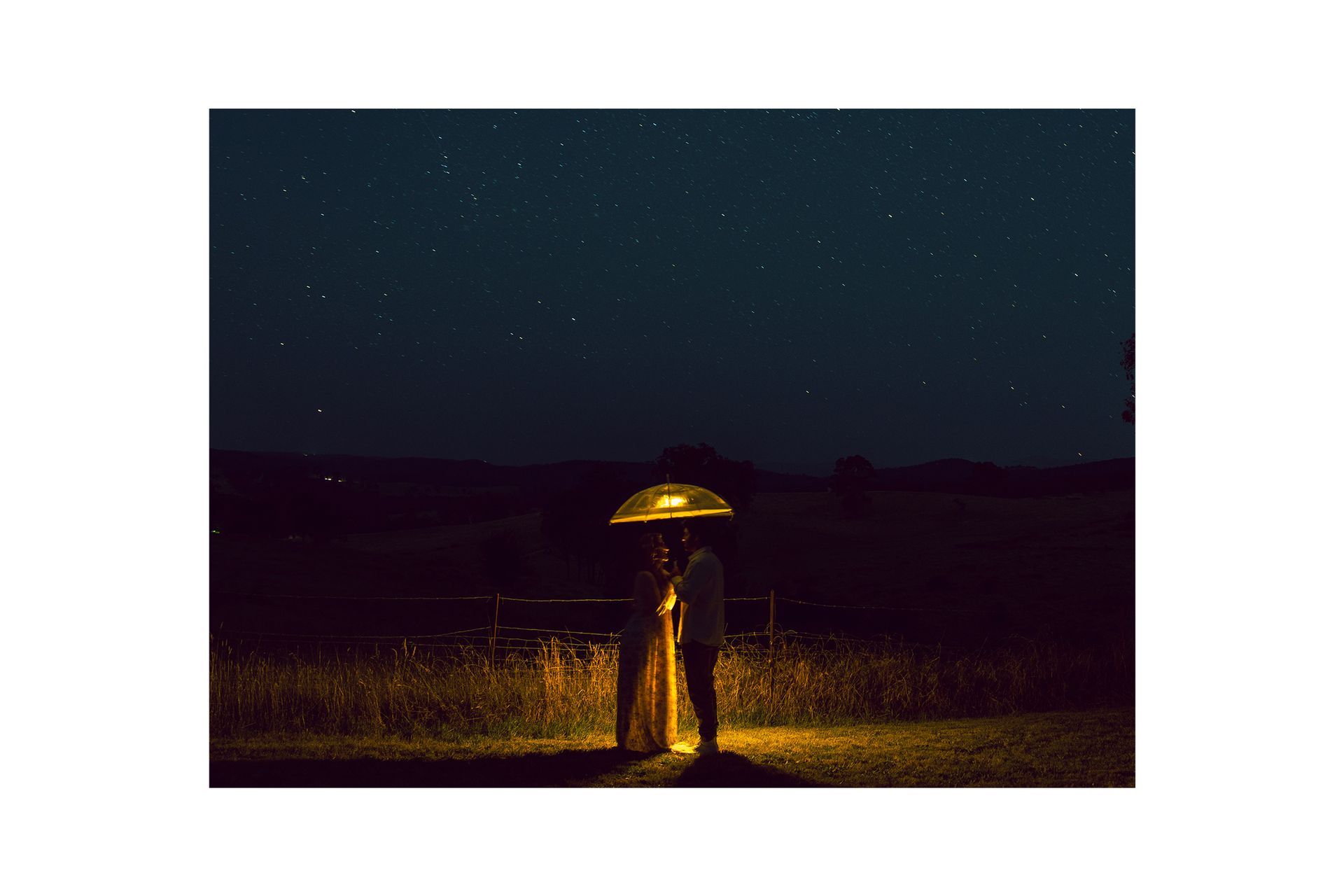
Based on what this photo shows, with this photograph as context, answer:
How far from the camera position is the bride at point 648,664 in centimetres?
Result: 827

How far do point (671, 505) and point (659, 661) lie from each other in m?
1.24

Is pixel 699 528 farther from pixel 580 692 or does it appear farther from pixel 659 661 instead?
pixel 580 692

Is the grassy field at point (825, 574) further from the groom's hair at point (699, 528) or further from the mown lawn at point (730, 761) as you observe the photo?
the groom's hair at point (699, 528)

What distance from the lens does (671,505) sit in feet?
27.4

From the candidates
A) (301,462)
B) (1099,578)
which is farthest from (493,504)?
(1099,578)

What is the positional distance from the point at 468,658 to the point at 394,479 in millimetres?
108524

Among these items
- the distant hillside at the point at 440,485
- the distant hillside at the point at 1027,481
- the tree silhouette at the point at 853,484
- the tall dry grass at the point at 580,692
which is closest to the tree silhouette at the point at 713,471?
the distant hillside at the point at 440,485

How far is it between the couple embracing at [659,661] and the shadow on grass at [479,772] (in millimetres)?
212

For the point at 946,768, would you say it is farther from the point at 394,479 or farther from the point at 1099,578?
the point at 394,479

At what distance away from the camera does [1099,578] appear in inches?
1777

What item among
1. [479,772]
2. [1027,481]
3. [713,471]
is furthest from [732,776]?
[1027,481]

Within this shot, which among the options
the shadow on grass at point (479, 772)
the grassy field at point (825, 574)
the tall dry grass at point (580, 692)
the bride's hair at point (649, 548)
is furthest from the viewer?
the grassy field at point (825, 574)

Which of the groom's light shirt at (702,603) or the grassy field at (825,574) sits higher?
the groom's light shirt at (702,603)

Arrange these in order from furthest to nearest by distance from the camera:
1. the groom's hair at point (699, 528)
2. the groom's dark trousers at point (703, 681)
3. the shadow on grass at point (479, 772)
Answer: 1. the groom's hair at point (699, 528)
2. the groom's dark trousers at point (703, 681)
3. the shadow on grass at point (479, 772)
